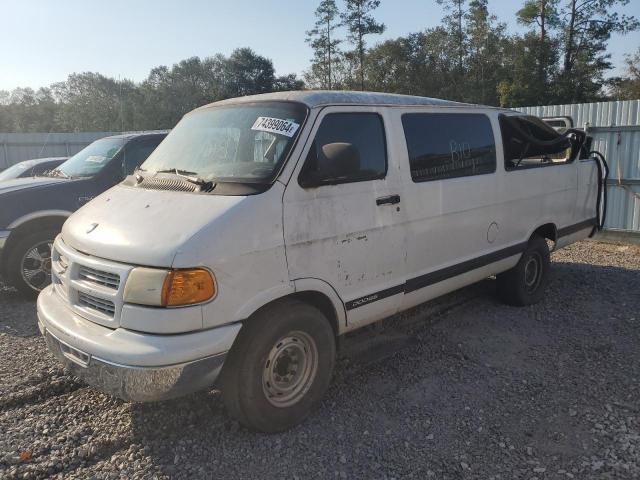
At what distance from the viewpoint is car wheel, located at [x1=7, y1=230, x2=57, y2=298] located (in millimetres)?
5840

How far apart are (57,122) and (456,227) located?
2519 inches

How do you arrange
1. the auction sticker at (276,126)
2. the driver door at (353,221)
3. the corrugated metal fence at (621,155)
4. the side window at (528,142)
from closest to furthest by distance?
the driver door at (353,221) < the auction sticker at (276,126) < the side window at (528,142) < the corrugated metal fence at (621,155)

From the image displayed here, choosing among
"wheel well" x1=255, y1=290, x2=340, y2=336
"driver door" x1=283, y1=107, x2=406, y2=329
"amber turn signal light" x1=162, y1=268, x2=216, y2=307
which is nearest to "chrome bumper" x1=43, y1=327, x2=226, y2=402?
"amber turn signal light" x1=162, y1=268, x2=216, y2=307

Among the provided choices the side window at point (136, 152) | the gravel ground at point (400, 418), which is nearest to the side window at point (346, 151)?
the gravel ground at point (400, 418)

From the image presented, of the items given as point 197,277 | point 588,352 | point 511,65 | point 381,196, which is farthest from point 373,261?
point 511,65

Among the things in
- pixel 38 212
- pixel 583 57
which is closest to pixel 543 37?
pixel 583 57

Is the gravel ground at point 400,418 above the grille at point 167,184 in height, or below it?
below

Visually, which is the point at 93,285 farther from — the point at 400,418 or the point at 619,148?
the point at 619,148

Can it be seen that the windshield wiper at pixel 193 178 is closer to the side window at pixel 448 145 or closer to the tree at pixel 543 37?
the side window at pixel 448 145

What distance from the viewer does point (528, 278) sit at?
5.58m

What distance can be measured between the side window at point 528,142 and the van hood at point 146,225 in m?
3.23

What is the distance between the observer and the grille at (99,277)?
9.41ft

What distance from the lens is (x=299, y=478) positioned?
112 inches

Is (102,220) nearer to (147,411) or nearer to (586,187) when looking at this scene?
(147,411)
